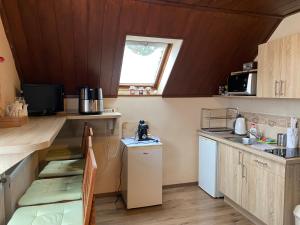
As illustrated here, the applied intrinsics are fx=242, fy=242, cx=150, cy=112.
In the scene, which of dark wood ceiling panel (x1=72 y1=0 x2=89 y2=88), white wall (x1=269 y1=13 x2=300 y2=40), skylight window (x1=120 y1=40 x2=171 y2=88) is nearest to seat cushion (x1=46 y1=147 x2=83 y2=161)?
dark wood ceiling panel (x1=72 y1=0 x2=89 y2=88)

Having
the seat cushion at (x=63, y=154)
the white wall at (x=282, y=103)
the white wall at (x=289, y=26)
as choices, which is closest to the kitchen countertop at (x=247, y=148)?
the white wall at (x=282, y=103)

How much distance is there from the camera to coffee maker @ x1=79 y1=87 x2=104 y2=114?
280 cm

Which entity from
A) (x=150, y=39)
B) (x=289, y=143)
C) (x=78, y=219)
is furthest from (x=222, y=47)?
(x=78, y=219)

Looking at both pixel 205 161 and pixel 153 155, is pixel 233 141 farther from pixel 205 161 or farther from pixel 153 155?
pixel 153 155

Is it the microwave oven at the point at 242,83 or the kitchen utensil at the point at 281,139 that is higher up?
the microwave oven at the point at 242,83

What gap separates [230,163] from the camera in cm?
292

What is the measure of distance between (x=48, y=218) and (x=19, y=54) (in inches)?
74.3

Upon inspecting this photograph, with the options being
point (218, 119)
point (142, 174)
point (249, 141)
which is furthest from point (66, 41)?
point (218, 119)

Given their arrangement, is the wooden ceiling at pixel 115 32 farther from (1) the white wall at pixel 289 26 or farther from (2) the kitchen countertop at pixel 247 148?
(2) the kitchen countertop at pixel 247 148

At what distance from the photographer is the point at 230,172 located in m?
2.93

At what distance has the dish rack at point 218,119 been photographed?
12.0 feet

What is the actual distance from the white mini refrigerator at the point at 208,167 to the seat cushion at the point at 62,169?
171 centimetres

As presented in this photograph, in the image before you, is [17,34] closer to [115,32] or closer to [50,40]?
[50,40]

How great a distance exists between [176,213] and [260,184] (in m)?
1.00
